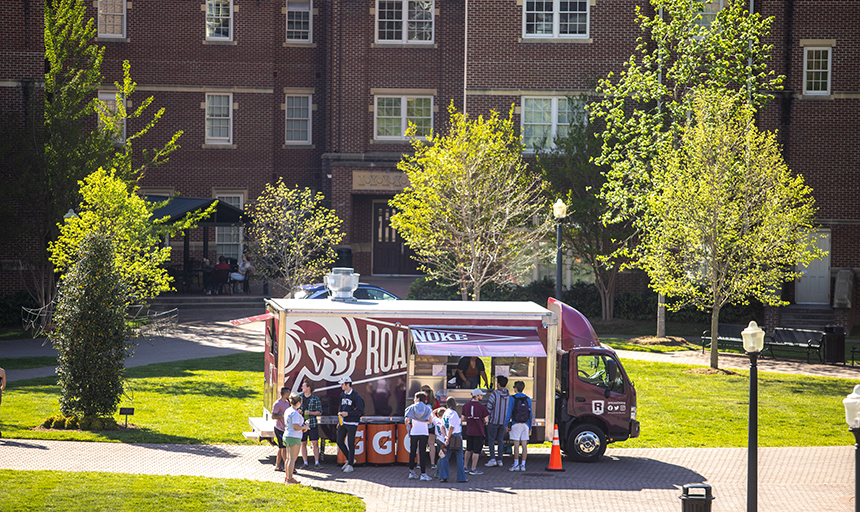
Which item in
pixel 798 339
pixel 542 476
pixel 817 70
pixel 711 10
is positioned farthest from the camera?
pixel 711 10

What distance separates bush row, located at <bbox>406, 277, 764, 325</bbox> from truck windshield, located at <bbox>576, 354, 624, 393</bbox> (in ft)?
46.8

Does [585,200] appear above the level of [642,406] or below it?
above

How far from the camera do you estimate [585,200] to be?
30.1m

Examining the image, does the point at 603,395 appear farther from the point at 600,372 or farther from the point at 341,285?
the point at 341,285

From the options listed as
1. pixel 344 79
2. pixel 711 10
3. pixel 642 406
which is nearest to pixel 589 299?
pixel 711 10

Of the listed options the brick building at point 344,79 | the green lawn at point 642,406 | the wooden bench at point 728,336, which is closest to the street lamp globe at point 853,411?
the green lawn at point 642,406

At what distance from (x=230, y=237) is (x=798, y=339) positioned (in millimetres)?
23933

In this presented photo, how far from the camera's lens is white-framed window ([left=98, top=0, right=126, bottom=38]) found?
38.1 m

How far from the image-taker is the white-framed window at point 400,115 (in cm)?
3816

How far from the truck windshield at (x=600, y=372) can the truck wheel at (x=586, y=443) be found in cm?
77

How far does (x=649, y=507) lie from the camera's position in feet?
42.3

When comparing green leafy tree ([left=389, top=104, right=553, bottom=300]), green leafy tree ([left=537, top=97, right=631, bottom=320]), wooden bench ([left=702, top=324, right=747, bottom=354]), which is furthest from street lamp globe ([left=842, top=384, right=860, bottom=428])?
green leafy tree ([left=537, top=97, right=631, bottom=320])

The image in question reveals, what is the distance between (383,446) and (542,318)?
3465 mm

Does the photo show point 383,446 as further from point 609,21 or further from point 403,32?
point 403,32
